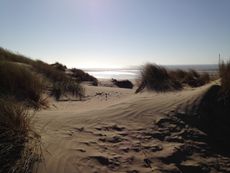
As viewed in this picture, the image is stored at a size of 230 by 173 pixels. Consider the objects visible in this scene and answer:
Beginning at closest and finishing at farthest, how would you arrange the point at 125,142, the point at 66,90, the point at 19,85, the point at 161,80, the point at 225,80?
the point at 125,142
the point at 225,80
the point at 19,85
the point at 161,80
the point at 66,90

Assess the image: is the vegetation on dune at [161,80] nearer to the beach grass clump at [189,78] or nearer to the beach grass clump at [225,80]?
the beach grass clump at [189,78]

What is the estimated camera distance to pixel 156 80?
7.19m

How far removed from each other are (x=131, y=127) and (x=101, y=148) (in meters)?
0.89

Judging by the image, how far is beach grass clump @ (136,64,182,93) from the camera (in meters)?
6.70

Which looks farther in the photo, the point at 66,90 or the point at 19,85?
the point at 66,90

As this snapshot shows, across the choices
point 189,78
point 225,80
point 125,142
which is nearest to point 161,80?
point 189,78

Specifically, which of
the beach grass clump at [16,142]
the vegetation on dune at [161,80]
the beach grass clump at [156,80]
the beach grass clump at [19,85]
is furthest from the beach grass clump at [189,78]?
the beach grass clump at [16,142]

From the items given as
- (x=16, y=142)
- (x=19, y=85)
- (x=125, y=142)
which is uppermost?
(x=19, y=85)

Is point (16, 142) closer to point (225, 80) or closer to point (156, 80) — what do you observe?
point (225, 80)

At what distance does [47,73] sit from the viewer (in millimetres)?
10180

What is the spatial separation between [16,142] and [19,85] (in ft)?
9.92

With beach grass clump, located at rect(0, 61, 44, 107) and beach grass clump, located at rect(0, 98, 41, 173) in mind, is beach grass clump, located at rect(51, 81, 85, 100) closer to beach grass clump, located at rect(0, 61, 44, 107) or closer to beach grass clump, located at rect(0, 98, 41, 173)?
beach grass clump, located at rect(0, 61, 44, 107)

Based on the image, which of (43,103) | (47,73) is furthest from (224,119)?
(47,73)

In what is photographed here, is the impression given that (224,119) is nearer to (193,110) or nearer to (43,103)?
(193,110)
